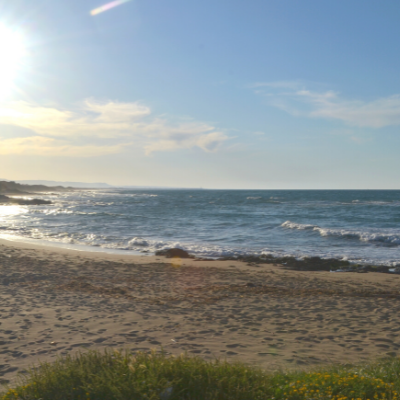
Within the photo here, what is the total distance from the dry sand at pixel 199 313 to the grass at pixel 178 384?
1.21m

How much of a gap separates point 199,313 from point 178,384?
466 cm

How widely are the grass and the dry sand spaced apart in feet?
3.96

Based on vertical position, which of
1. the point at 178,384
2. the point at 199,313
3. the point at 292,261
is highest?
the point at 178,384

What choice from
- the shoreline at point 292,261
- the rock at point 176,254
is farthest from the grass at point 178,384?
the rock at point 176,254

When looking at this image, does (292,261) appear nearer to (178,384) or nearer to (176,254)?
(176,254)

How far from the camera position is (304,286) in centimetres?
1197

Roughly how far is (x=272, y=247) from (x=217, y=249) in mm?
3562

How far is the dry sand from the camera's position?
6.26 meters

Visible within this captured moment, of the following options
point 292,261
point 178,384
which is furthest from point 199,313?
point 292,261

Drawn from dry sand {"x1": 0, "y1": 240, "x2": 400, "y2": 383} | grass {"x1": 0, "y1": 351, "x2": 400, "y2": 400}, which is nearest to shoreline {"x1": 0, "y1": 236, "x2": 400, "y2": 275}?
dry sand {"x1": 0, "y1": 240, "x2": 400, "y2": 383}

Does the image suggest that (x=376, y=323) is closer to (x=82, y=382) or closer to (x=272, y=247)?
(x=82, y=382)

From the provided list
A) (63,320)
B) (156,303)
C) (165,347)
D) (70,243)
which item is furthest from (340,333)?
(70,243)

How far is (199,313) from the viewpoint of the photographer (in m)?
8.49

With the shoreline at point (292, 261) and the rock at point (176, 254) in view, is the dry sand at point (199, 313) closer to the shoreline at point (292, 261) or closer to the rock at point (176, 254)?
the shoreline at point (292, 261)
